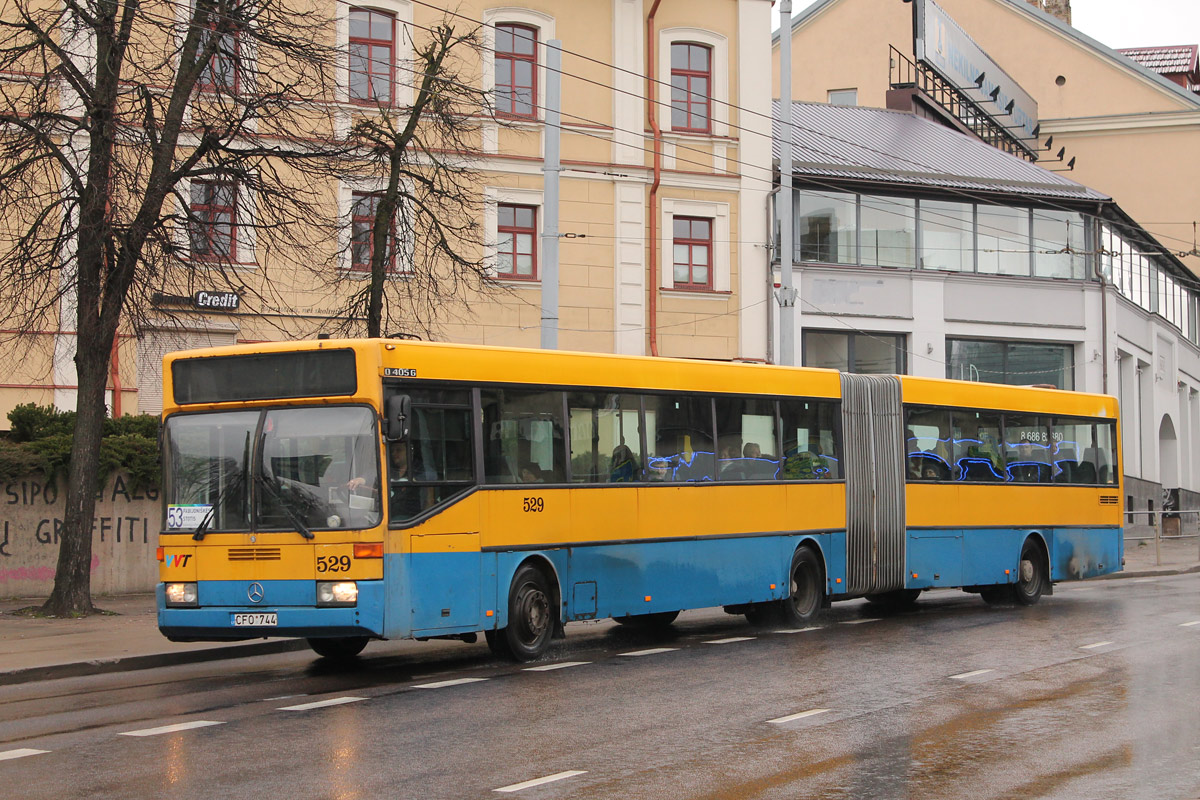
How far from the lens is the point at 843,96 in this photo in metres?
54.2

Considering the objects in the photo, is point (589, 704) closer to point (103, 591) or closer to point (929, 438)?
point (929, 438)

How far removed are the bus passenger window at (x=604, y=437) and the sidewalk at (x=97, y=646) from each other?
3.88 metres

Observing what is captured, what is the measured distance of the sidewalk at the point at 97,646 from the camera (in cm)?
1351

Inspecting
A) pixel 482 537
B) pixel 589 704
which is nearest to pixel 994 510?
pixel 482 537

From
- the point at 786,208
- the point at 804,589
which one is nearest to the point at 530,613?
the point at 804,589

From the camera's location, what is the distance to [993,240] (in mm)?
38281

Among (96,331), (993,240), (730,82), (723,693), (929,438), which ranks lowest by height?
(723,693)

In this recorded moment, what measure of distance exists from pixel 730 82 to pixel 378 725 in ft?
85.0

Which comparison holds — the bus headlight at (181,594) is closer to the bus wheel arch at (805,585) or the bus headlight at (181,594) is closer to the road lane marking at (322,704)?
the road lane marking at (322,704)

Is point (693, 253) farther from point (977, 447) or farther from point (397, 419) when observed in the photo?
point (397, 419)

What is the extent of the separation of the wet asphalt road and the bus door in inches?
103

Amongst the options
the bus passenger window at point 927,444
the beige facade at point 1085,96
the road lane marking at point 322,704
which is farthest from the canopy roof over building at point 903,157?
the road lane marking at point 322,704

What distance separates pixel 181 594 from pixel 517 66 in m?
20.9

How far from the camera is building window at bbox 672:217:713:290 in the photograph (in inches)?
1313
